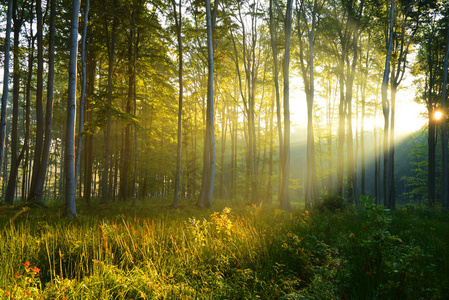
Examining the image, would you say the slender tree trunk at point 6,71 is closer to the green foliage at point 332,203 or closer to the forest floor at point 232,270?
the forest floor at point 232,270

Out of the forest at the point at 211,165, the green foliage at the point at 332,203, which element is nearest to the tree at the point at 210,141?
the forest at the point at 211,165

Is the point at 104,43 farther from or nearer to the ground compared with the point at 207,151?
farther from the ground

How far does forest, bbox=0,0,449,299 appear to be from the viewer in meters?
2.92

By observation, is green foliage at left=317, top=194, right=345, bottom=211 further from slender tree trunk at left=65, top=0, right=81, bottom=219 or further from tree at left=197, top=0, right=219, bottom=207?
slender tree trunk at left=65, top=0, right=81, bottom=219

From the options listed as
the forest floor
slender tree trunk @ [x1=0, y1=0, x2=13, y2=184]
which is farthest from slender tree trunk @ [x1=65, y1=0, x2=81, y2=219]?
slender tree trunk @ [x1=0, y1=0, x2=13, y2=184]

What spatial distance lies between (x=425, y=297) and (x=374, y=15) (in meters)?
17.1

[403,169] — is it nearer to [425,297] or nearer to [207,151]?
[207,151]

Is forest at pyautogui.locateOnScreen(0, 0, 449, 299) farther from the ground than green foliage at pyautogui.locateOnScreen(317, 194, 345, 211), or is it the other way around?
forest at pyautogui.locateOnScreen(0, 0, 449, 299)

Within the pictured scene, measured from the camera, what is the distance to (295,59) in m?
16.9

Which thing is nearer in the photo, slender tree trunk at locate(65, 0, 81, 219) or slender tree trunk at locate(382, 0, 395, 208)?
slender tree trunk at locate(65, 0, 81, 219)

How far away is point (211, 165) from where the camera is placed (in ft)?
39.2

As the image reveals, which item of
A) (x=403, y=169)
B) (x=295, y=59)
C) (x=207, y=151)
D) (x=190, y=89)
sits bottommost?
(x=403, y=169)

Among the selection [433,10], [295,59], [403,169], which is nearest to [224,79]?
[295,59]

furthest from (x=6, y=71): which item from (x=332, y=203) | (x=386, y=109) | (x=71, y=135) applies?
(x=386, y=109)
